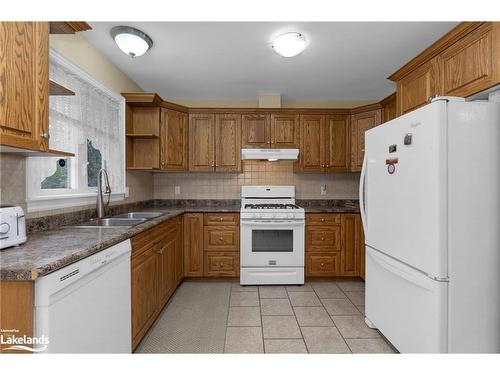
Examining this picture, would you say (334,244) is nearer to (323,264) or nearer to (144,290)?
(323,264)

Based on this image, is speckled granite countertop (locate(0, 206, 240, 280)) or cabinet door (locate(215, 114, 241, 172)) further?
cabinet door (locate(215, 114, 241, 172))

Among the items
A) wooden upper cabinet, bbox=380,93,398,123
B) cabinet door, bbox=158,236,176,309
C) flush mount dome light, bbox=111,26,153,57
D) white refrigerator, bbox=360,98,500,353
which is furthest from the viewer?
wooden upper cabinet, bbox=380,93,398,123

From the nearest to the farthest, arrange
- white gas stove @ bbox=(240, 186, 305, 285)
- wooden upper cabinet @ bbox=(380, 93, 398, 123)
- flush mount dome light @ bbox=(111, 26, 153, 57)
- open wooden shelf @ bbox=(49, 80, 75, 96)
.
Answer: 1. open wooden shelf @ bbox=(49, 80, 75, 96)
2. flush mount dome light @ bbox=(111, 26, 153, 57)
3. wooden upper cabinet @ bbox=(380, 93, 398, 123)
4. white gas stove @ bbox=(240, 186, 305, 285)

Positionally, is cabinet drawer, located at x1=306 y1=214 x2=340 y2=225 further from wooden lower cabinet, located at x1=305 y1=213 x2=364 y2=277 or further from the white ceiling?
the white ceiling

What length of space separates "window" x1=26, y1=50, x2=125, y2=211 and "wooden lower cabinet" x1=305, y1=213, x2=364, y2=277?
2.32m

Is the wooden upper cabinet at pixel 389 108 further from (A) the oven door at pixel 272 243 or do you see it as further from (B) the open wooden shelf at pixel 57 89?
(B) the open wooden shelf at pixel 57 89

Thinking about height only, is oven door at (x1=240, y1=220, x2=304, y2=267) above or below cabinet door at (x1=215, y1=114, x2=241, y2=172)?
below

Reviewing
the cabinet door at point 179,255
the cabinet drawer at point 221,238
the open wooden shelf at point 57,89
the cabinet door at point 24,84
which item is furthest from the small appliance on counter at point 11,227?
the cabinet drawer at point 221,238

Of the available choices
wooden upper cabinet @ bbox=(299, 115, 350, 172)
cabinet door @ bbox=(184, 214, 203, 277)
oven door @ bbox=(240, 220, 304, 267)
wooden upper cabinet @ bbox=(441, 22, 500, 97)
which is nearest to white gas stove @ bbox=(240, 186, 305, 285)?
oven door @ bbox=(240, 220, 304, 267)

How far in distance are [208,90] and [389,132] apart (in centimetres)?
240

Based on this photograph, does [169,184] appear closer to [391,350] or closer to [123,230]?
[123,230]

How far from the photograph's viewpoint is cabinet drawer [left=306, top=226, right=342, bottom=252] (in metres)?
3.33

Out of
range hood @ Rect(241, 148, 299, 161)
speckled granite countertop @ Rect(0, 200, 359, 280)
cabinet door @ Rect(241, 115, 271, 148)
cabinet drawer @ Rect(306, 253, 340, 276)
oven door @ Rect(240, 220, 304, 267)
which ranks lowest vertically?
cabinet drawer @ Rect(306, 253, 340, 276)

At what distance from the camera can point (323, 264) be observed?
131 inches
